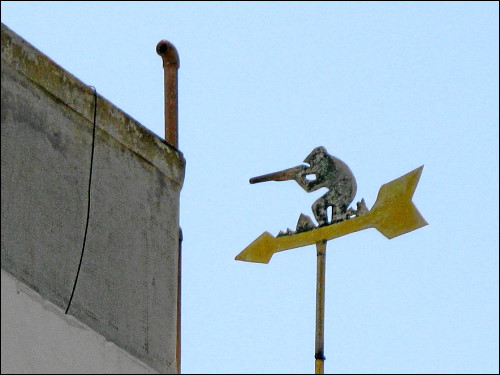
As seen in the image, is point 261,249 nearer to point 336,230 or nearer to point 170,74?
point 336,230

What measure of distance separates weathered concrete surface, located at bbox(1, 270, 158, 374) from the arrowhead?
104 inches

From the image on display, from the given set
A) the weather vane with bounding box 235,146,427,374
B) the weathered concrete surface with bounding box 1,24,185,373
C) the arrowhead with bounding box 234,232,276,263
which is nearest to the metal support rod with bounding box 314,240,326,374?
the weather vane with bounding box 235,146,427,374

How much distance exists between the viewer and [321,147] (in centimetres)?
977

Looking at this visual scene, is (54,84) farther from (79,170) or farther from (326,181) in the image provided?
(326,181)

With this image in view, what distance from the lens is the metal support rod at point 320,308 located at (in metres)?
8.92

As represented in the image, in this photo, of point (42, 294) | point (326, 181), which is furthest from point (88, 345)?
point (326, 181)

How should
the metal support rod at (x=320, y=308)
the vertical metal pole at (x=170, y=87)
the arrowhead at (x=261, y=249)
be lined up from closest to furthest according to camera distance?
the vertical metal pole at (x=170, y=87) → the metal support rod at (x=320, y=308) → the arrowhead at (x=261, y=249)

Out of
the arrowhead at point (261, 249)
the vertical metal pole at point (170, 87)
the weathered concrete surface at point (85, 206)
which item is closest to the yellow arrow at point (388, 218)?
the arrowhead at point (261, 249)

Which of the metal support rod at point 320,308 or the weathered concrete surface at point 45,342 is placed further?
the metal support rod at point 320,308

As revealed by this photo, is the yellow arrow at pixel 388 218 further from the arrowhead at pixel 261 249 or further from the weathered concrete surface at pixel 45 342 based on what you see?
the weathered concrete surface at pixel 45 342

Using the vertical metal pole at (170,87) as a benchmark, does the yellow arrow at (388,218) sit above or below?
below

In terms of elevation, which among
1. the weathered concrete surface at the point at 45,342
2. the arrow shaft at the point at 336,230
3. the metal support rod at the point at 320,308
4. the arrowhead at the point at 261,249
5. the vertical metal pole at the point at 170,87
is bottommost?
the weathered concrete surface at the point at 45,342

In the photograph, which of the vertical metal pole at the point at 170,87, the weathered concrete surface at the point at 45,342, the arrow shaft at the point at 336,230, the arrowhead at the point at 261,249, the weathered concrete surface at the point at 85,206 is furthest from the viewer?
the arrowhead at the point at 261,249

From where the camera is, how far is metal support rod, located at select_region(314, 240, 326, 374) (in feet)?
29.3
